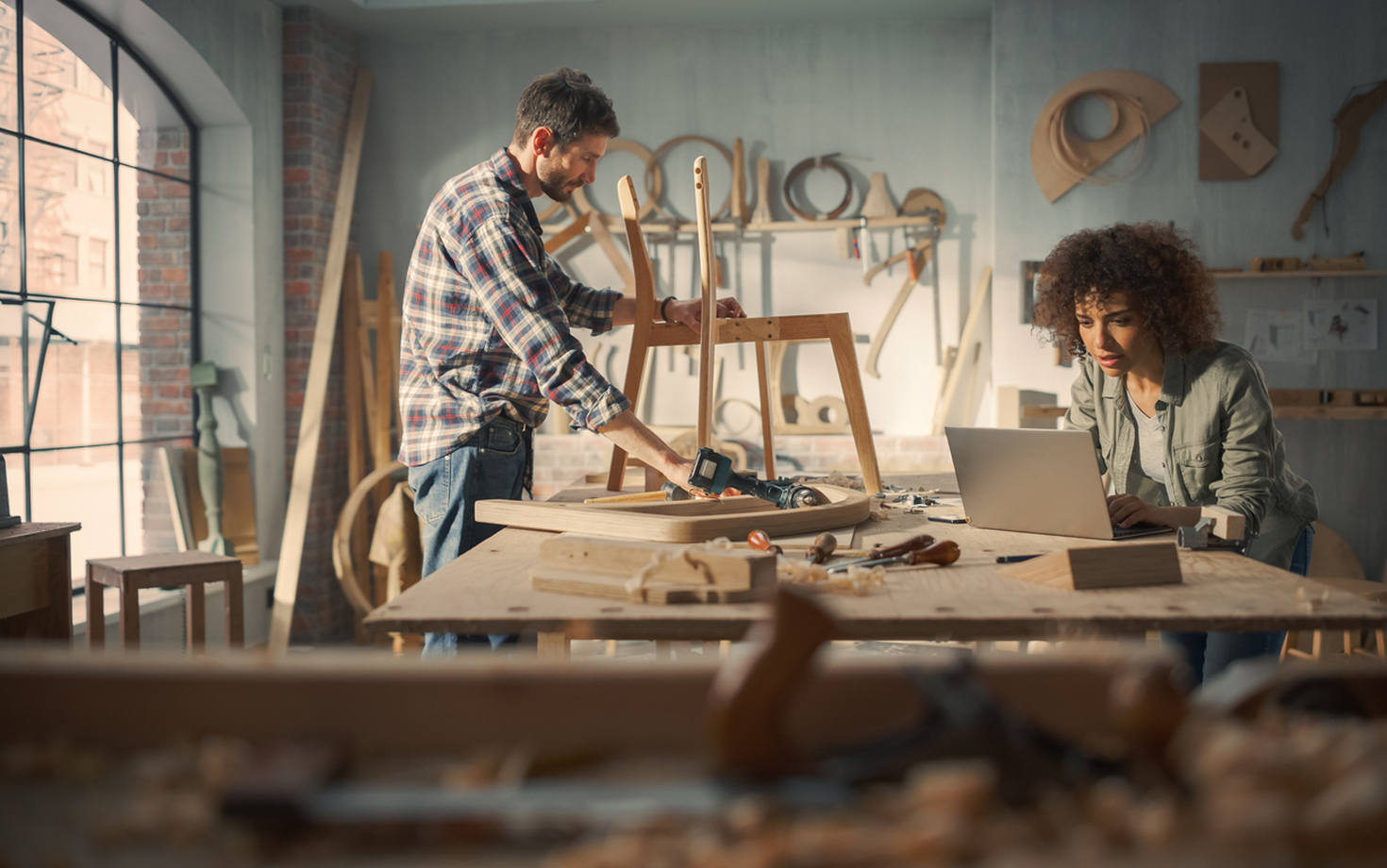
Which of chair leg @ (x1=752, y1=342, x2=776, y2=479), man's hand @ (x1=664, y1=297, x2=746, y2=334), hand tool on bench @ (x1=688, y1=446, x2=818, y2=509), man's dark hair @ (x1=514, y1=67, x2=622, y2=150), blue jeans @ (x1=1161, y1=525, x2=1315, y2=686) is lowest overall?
blue jeans @ (x1=1161, y1=525, x2=1315, y2=686)

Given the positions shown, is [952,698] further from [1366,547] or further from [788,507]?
[1366,547]

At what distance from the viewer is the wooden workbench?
4.19ft

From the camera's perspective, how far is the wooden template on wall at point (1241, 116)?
13.4ft

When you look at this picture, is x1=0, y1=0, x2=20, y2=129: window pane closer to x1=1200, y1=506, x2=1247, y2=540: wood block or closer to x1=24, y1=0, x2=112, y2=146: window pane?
x1=24, y1=0, x2=112, y2=146: window pane

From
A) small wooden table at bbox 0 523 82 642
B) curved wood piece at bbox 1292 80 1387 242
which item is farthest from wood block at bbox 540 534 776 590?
curved wood piece at bbox 1292 80 1387 242

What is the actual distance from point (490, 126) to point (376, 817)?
4720 millimetres

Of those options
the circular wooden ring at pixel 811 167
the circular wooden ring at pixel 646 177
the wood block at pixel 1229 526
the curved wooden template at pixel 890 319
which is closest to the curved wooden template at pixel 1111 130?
the curved wooden template at pixel 890 319

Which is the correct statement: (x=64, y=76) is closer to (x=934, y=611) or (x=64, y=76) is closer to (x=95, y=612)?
(x=95, y=612)

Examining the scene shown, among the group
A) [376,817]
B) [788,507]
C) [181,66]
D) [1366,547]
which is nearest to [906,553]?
[788,507]

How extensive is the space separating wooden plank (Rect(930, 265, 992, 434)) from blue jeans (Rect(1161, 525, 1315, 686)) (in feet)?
7.34

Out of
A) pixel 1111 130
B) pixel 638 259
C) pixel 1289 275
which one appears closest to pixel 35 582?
pixel 638 259

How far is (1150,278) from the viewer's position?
7.35 feet

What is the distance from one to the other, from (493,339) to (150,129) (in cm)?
307

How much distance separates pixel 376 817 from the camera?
60 cm
